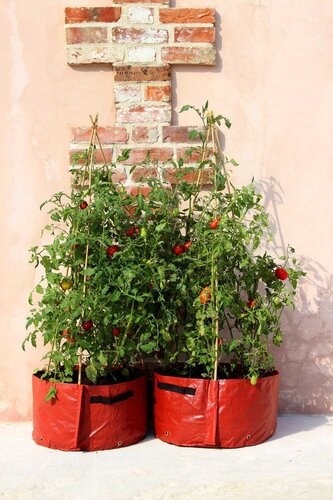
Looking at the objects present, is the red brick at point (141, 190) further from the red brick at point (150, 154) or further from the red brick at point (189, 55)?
the red brick at point (189, 55)

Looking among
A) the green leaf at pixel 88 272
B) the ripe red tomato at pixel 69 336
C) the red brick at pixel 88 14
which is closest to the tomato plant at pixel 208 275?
the green leaf at pixel 88 272

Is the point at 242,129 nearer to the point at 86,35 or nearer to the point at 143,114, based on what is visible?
the point at 143,114

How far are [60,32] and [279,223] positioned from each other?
1341 millimetres

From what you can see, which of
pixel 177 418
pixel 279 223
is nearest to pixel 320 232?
pixel 279 223

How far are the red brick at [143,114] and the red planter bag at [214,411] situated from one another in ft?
3.81

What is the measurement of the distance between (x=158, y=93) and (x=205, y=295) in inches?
39.6

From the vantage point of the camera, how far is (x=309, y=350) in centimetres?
334

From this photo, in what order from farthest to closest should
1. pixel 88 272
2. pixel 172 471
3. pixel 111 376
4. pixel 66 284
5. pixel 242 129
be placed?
pixel 242 129
pixel 111 376
pixel 66 284
pixel 88 272
pixel 172 471

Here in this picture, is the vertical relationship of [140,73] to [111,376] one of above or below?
above

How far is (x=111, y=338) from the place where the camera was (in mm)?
2904

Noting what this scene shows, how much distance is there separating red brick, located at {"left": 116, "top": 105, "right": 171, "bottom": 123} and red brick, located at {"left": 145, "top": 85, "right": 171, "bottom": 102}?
38 millimetres

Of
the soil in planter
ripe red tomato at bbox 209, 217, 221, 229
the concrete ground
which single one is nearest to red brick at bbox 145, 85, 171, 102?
ripe red tomato at bbox 209, 217, 221, 229

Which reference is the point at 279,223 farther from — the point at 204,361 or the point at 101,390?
the point at 101,390

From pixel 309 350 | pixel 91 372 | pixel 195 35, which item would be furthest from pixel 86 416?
pixel 195 35
